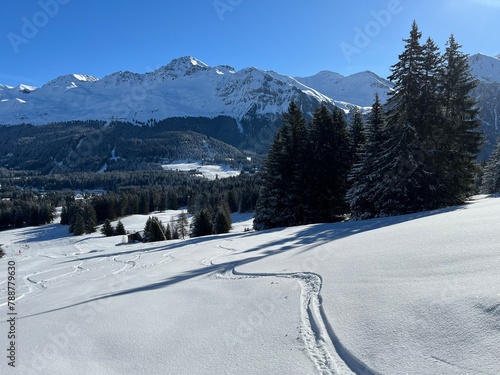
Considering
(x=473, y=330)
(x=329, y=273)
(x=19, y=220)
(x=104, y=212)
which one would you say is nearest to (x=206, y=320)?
(x=329, y=273)

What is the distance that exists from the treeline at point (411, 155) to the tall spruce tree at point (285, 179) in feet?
0.33

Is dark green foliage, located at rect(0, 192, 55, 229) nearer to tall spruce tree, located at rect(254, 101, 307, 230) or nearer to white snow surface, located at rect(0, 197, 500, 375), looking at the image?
tall spruce tree, located at rect(254, 101, 307, 230)

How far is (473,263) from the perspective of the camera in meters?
5.17

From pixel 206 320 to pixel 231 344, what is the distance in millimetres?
1158

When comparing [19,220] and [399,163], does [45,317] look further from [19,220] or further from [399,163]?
[19,220]

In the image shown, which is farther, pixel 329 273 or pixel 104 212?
pixel 104 212

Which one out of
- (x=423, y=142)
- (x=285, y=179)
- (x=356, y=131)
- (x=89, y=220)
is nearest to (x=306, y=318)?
(x=423, y=142)

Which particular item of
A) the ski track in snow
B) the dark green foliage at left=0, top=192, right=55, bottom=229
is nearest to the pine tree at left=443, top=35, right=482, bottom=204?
the ski track in snow

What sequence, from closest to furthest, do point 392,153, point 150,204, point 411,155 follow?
point 411,155 < point 392,153 < point 150,204

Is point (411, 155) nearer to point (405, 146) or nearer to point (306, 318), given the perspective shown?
point (405, 146)

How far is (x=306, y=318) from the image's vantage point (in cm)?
487

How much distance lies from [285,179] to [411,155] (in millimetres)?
10481

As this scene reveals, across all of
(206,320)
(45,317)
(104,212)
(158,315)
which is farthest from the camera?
(104,212)

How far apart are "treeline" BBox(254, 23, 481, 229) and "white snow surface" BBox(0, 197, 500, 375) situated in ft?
40.3
